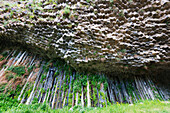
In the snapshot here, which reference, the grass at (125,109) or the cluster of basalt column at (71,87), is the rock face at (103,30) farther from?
the grass at (125,109)

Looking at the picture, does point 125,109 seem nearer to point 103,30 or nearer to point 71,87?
point 71,87

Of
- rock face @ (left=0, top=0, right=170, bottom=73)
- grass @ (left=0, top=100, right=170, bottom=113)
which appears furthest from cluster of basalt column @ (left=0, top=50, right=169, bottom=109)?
rock face @ (left=0, top=0, right=170, bottom=73)

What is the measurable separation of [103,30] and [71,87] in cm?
A: 431

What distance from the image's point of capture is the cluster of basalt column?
19.2 feet

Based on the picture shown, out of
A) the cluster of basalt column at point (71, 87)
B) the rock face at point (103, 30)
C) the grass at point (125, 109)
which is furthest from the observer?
the cluster of basalt column at point (71, 87)

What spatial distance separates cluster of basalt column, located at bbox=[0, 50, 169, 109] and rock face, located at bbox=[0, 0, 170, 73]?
3.77ft

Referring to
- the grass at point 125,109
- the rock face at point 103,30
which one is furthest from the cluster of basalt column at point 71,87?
the rock face at point 103,30

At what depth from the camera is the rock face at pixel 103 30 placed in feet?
16.1

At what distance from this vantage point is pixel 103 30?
5246 millimetres

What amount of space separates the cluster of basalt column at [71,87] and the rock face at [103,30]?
115cm

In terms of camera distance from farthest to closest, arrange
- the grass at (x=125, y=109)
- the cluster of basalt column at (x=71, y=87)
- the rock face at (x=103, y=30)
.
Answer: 1. the cluster of basalt column at (x=71, y=87)
2. the rock face at (x=103, y=30)
3. the grass at (x=125, y=109)

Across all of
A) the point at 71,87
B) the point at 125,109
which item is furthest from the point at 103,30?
the point at 71,87

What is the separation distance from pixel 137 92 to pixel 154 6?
5289 mm

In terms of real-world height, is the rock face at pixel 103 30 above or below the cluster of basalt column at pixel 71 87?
above
